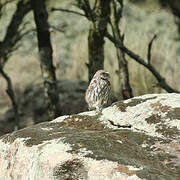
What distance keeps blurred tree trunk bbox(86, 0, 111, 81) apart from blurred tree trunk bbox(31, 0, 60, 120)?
1065 mm

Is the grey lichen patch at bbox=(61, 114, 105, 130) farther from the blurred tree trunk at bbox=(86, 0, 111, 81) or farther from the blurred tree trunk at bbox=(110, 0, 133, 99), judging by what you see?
the blurred tree trunk at bbox=(110, 0, 133, 99)

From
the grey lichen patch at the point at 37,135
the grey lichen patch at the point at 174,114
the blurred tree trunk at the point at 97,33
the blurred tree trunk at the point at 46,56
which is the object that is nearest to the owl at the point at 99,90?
the grey lichen patch at the point at 37,135

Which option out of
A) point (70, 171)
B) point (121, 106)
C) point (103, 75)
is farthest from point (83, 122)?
point (70, 171)

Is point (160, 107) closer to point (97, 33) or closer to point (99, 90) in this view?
→ point (99, 90)

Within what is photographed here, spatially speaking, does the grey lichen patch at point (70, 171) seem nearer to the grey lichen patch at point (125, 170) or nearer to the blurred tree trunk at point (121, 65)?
the grey lichen patch at point (125, 170)

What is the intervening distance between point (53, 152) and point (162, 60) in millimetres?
10616

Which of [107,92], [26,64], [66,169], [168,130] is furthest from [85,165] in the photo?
[26,64]

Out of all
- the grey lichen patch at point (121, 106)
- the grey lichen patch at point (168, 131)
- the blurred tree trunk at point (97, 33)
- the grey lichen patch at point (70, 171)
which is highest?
the blurred tree trunk at point (97, 33)

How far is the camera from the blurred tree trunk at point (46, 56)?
23.8 feet

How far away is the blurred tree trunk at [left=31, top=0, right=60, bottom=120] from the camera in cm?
727

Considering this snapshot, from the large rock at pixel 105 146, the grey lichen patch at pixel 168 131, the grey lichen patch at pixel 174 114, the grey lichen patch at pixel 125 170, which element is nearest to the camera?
the grey lichen patch at pixel 125 170

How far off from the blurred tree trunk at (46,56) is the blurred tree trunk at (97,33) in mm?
1065

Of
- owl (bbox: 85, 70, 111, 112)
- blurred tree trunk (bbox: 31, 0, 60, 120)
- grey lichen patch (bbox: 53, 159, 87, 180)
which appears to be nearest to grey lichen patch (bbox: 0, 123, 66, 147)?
grey lichen patch (bbox: 53, 159, 87, 180)

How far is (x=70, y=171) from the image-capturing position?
3.35 meters
